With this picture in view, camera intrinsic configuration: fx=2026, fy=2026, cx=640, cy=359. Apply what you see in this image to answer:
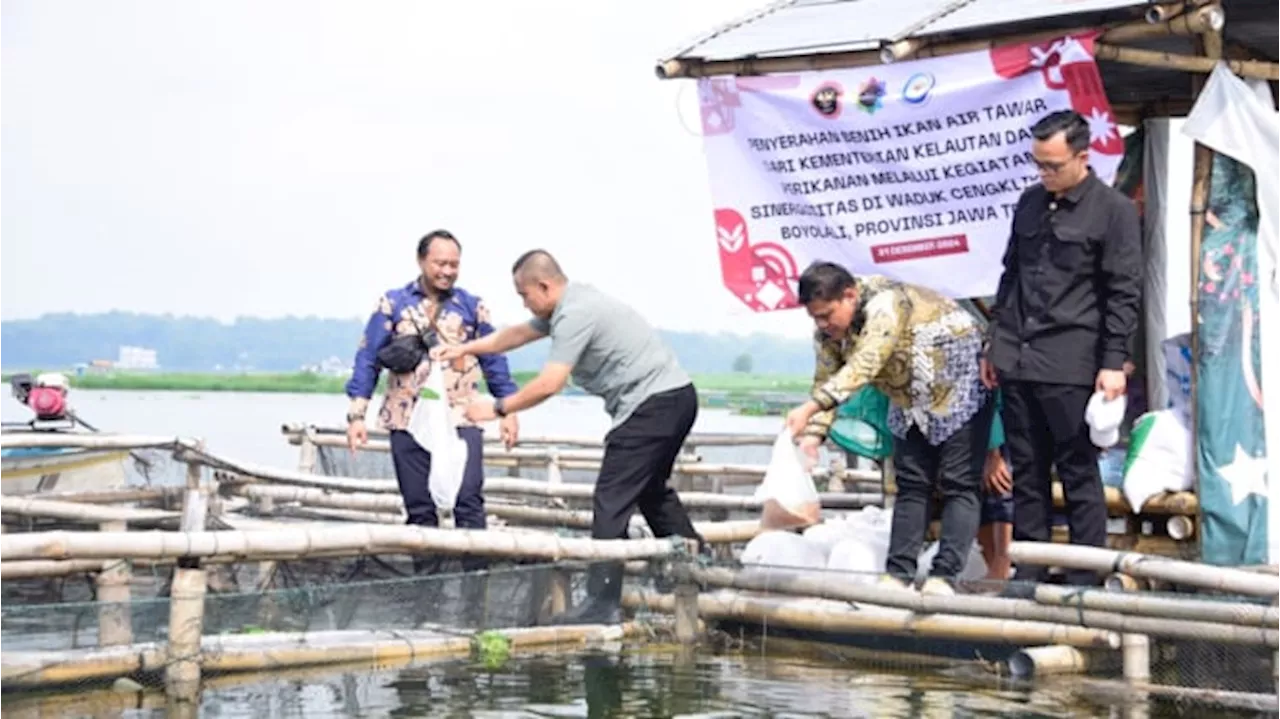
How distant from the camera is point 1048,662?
7.84m

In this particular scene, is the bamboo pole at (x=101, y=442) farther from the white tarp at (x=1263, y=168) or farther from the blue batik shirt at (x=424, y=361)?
the white tarp at (x=1263, y=168)

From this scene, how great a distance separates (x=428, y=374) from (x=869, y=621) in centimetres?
265

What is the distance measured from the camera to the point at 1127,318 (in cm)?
809

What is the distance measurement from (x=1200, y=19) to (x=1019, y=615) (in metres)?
2.55

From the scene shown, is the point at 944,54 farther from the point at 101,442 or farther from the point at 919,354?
the point at 101,442

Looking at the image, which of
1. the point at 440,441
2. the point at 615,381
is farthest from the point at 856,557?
the point at 440,441

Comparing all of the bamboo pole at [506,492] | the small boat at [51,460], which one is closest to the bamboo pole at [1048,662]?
the bamboo pole at [506,492]

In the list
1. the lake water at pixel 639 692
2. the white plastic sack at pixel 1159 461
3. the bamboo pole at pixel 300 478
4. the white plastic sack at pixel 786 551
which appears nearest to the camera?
the lake water at pixel 639 692

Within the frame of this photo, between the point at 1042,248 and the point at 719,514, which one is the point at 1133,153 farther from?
the point at 719,514

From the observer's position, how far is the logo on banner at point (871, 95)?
9438 mm

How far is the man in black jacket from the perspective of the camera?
26.7ft

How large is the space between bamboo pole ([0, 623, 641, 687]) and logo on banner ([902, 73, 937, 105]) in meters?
2.73

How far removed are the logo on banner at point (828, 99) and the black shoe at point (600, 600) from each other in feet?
8.06

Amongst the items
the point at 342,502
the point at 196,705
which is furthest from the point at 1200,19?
the point at 342,502
